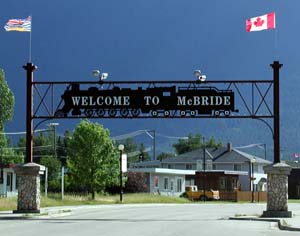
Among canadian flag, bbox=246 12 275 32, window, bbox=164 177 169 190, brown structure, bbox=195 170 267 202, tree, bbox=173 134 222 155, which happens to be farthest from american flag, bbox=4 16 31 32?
tree, bbox=173 134 222 155

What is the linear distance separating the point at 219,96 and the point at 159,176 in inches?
2001

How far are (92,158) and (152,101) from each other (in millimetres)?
28249

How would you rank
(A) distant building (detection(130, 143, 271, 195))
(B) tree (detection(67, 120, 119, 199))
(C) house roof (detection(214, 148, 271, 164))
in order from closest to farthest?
(B) tree (detection(67, 120, 119, 199)), (A) distant building (detection(130, 143, 271, 195)), (C) house roof (detection(214, 148, 271, 164))

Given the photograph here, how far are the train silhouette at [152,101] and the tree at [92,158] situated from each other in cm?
2720

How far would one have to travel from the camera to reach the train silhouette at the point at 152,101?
32.6m

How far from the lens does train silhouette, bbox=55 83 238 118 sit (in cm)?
3259

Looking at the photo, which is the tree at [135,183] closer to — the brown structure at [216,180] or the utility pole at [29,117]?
the brown structure at [216,180]

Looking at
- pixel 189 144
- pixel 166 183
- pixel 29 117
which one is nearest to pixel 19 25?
pixel 29 117

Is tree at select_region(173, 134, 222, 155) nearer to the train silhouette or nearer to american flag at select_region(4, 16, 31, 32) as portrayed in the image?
american flag at select_region(4, 16, 31, 32)

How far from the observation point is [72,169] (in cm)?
6162

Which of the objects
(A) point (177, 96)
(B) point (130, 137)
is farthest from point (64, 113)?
(B) point (130, 137)

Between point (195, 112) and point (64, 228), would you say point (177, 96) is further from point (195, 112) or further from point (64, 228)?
point (64, 228)

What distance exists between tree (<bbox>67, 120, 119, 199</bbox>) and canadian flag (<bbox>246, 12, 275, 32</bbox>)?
1138 inches

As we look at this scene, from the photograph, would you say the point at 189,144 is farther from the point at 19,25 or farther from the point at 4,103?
the point at 19,25
